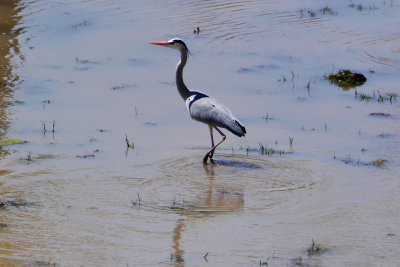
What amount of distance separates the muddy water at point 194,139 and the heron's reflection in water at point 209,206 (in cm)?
2

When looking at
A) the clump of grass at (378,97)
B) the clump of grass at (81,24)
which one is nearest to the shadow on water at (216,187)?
the clump of grass at (378,97)

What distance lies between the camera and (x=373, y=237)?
24.3ft

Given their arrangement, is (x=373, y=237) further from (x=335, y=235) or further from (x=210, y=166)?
(x=210, y=166)

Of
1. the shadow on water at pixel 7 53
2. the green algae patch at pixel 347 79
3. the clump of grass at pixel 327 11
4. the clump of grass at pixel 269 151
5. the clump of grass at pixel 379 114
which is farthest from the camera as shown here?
the clump of grass at pixel 327 11

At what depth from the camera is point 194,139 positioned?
10562 mm

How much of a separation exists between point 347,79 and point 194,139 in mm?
3329

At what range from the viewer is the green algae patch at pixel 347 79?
12.8 m

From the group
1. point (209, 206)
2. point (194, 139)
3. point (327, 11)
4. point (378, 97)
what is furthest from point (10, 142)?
point (327, 11)

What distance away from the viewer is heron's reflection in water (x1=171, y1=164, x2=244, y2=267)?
7.34m

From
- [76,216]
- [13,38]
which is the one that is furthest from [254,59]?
[76,216]

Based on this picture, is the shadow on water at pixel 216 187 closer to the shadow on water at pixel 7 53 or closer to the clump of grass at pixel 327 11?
the shadow on water at pixel 7 53

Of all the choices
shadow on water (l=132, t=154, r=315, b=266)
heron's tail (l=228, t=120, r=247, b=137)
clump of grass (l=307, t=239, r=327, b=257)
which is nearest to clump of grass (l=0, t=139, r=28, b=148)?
shadow on water (l=132, t=154, r=315, b=266)

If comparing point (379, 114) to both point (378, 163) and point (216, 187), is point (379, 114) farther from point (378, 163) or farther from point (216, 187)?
point (216, 187)

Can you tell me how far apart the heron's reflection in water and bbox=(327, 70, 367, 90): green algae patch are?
4237 mm
